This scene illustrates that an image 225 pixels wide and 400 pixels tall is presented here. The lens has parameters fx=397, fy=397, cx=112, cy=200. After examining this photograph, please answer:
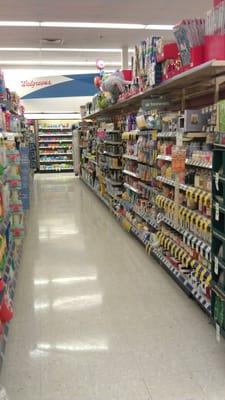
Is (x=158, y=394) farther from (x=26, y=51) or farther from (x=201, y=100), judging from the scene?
(x=26, y=51)

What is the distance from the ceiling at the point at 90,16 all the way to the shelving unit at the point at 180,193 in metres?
2.46

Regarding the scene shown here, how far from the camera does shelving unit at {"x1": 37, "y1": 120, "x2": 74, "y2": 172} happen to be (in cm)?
1788

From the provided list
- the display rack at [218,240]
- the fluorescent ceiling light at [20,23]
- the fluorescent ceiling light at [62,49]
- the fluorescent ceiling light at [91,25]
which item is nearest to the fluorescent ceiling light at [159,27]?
the fluorescent ceiling light at [91,25]

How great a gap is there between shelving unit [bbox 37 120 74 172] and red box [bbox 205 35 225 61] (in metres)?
15.1

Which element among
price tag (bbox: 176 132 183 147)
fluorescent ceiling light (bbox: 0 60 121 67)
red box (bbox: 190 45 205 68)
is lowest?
price tag (bbox: 176 132 183 147)

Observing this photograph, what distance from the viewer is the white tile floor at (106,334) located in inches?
106

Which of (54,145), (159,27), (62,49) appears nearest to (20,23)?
(62,49)

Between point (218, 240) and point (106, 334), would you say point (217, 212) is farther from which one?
point (106, 334)

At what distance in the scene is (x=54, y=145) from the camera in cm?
1806

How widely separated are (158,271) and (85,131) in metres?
9.87

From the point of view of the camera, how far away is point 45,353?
312 cm

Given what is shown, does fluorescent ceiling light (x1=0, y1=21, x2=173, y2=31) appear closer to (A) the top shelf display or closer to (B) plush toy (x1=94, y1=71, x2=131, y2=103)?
(B) plush toy (x1=94, y1=71, x2=131, y2=103)

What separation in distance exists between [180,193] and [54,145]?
14.4 m

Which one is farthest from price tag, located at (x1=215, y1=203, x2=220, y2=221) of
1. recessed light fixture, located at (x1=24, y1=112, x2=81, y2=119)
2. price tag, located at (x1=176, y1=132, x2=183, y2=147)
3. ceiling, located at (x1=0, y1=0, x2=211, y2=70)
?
recessed light fixture, located at (x1=24, y1=112, x2=81, y2=119)
